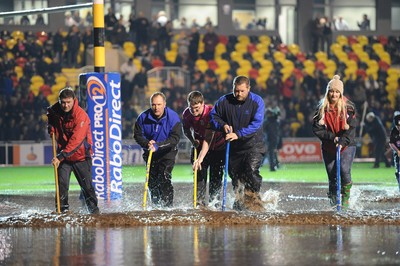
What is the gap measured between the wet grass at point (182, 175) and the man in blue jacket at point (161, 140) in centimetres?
646

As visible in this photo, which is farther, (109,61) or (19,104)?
(109,61)

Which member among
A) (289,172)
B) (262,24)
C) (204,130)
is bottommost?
(289,172)

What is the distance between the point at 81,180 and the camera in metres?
14.7

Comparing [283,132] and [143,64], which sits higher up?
[143,64]

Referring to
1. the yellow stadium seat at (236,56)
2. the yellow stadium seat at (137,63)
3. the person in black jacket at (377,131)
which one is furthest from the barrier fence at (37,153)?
the yellow stadium seat at (236,56)

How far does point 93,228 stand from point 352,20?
34.3 m

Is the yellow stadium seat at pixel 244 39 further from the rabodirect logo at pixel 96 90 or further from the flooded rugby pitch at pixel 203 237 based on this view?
the flooded rugby pitch at pixel 203 237

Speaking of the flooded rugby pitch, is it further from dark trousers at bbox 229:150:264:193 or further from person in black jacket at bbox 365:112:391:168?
person in black jacket at bbox 365:112:391:168

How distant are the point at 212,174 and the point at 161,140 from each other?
3.14 ft

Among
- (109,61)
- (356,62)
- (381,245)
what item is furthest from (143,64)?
(381,245)

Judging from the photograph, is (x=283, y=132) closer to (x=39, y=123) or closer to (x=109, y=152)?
(x=39, y=123)

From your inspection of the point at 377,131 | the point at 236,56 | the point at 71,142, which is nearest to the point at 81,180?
the point at 71,142

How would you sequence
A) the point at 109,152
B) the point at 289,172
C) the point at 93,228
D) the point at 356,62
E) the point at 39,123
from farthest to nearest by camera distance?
the point at 356,62 → the point at 39,123 → the point at 289,172 → the point at 109,152 → the point at 93,228

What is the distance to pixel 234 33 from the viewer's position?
4309 centimetres
